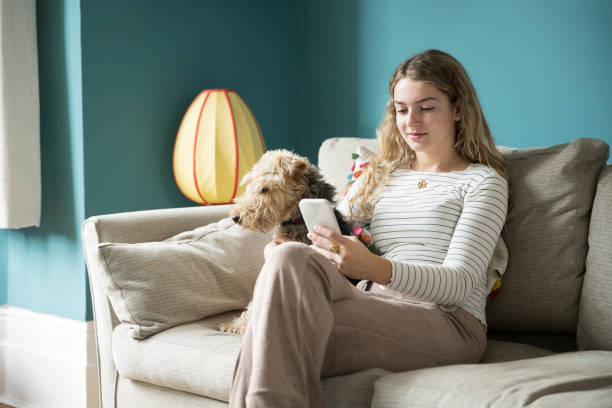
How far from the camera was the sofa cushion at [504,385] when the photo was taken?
1119 mm

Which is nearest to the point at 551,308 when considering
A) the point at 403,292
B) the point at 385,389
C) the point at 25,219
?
the point at 403,292

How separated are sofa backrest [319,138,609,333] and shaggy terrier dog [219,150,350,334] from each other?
487 millimetres

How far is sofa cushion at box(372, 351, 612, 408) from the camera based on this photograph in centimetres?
112

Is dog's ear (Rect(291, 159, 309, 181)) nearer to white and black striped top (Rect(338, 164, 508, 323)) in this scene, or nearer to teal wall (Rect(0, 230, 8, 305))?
white and black striped top (Rect(338, 164, 508, 323))

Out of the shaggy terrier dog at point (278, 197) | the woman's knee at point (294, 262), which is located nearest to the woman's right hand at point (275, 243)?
the shaggy terrier dog at point (278, 197)

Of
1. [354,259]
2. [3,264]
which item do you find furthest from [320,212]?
[3,264]

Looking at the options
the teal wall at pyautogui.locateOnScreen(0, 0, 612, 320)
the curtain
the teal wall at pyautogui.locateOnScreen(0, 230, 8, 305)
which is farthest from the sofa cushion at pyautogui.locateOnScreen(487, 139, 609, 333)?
the teal wall at pyautogui.locateOnScreen(0, 230, 8, 305)

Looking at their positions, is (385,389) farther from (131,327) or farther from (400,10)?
(400,10)

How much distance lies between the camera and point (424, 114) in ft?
5.53

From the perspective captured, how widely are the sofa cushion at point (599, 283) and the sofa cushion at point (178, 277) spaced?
3.25ft

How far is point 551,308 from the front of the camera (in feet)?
5.44

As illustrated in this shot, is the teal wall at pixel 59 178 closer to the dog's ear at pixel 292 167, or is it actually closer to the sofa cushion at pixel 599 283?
the dog's ear at pixel 292 167

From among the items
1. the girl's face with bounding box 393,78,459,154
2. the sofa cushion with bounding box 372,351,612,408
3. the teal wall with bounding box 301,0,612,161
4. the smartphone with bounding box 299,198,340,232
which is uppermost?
the teal wall with bounding box 301,0,612,161

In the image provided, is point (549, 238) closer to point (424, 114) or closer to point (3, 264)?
point (424, 114)
